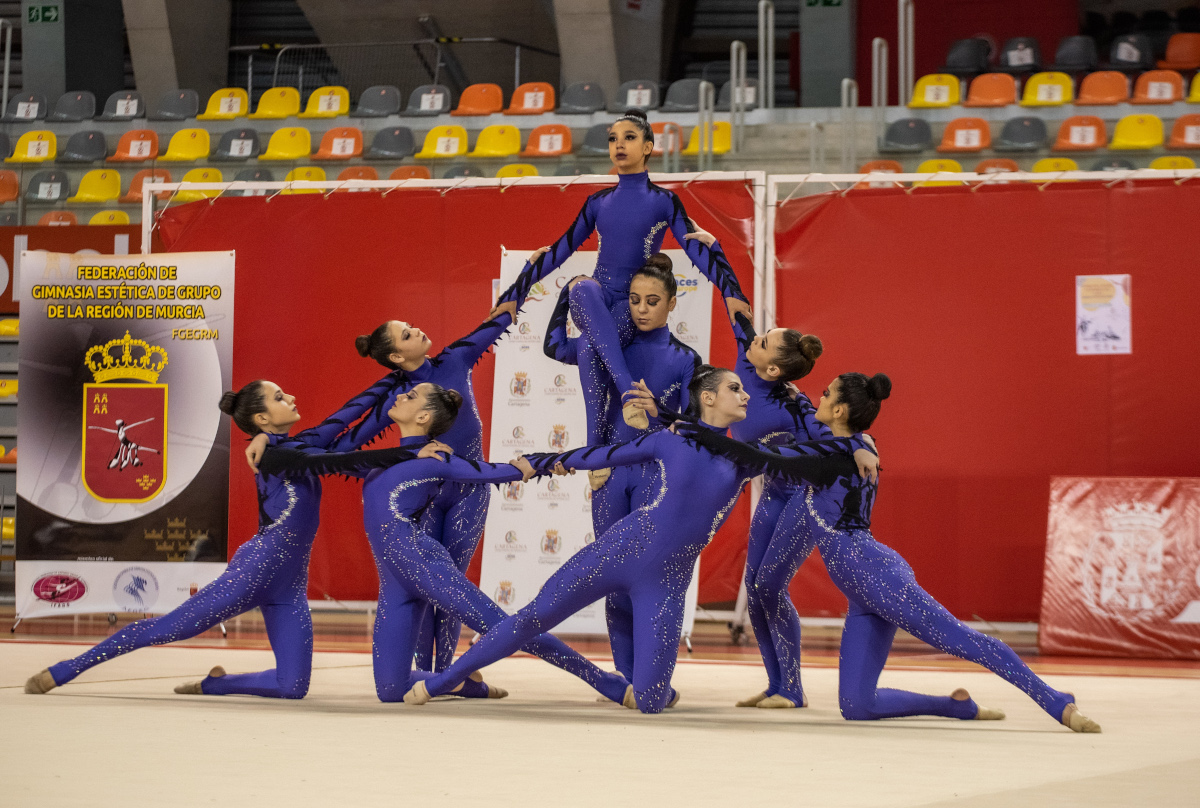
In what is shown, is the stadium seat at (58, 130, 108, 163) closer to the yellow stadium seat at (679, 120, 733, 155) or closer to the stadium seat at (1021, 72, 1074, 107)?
the yellow stadium seat at (679, 120, 733, 155)

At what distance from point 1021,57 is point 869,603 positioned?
32.6ft

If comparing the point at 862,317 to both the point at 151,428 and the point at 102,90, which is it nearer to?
the point at 151,428

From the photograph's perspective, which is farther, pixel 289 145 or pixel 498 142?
pixel 289 145

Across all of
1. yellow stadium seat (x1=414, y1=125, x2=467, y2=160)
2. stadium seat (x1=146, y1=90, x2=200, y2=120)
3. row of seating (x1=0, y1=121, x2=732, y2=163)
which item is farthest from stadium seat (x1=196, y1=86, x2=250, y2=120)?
yellow stadium seat (x1=414, y1=125, x2=467, y2=160)

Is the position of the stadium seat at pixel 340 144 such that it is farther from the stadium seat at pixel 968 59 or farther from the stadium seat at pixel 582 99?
the stadium seat at pixel 968 59

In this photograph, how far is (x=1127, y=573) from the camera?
6.02 metres

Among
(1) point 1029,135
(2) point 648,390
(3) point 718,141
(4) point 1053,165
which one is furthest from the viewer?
(3) point 718,141

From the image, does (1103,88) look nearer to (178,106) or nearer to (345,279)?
(345,279)

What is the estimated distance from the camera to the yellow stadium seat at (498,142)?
1095cm

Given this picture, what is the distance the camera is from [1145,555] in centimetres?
602

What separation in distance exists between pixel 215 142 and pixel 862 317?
788cm

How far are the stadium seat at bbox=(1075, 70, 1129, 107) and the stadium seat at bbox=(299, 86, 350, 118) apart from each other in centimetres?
673

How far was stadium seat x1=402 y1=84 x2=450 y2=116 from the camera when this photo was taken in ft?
39.1

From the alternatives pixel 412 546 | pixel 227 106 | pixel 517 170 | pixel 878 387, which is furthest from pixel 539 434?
pixel 227 106
